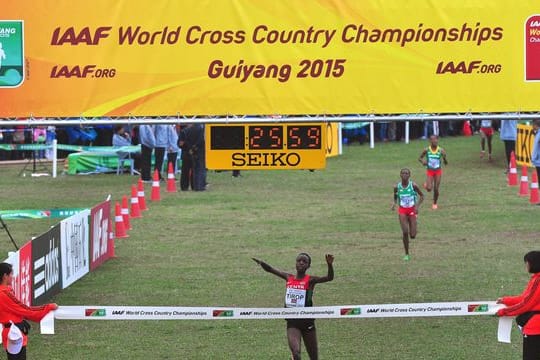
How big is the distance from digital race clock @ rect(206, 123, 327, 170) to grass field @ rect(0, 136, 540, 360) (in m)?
2.42

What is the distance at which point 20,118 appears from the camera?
1812 cm

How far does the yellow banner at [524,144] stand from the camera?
131 ft

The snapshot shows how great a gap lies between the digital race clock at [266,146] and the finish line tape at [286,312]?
9.07 ft

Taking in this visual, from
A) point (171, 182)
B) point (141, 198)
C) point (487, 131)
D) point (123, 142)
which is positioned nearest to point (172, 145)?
point (123, 142)

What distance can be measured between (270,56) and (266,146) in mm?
1260

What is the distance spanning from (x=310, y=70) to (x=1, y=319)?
5933mm

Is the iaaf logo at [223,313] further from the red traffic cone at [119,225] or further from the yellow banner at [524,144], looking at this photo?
the yellow banner at [524,144]

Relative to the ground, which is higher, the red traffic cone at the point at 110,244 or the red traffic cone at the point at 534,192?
the red traffic cone at the point at 534,192

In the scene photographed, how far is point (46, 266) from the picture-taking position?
1931 cm

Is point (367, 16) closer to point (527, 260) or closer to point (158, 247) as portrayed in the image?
point (527, 260)

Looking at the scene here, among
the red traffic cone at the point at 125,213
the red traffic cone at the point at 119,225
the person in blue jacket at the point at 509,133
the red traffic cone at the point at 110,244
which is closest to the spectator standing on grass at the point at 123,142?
the person in blue jacket at the point at 509,133

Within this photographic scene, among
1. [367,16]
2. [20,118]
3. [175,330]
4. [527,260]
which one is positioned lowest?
[175,330]

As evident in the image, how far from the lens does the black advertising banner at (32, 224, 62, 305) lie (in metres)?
18.5

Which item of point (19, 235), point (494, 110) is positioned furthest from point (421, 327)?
point (19, 235)
